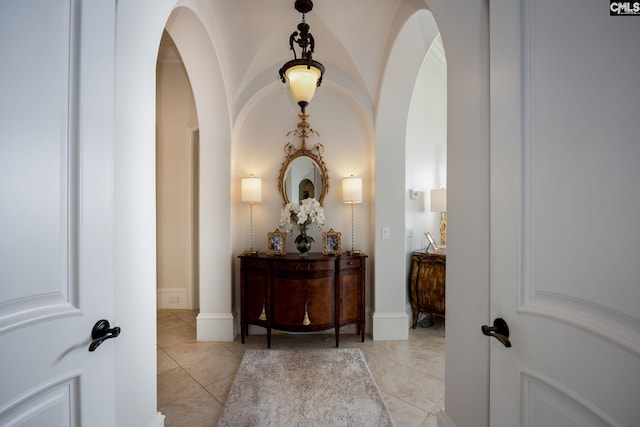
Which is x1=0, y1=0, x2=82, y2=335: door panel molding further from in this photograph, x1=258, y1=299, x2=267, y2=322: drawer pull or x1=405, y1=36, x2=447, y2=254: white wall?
x1=405, y1=36, x2=447, y2=254: white wall

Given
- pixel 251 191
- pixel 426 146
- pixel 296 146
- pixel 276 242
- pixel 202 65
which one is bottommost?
pixel 276 242

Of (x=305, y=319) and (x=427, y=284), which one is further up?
(x=427, y=284)

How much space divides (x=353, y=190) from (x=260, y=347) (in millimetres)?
1987

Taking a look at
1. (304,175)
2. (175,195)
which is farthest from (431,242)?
(175,195)

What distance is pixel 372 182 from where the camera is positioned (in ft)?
10.7

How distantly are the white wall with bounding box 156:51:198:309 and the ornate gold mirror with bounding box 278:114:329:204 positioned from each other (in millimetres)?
1687

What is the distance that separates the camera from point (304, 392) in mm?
2070

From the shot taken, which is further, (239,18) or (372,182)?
(372,182)

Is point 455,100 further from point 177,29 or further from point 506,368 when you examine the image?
point 177,29

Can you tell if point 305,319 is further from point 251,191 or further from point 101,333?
point 101,333

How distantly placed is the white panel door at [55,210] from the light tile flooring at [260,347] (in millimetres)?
1266

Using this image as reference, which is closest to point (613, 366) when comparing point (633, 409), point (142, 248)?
point (633, 409)

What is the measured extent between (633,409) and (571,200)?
1.65 ft

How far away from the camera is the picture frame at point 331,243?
3031mm
